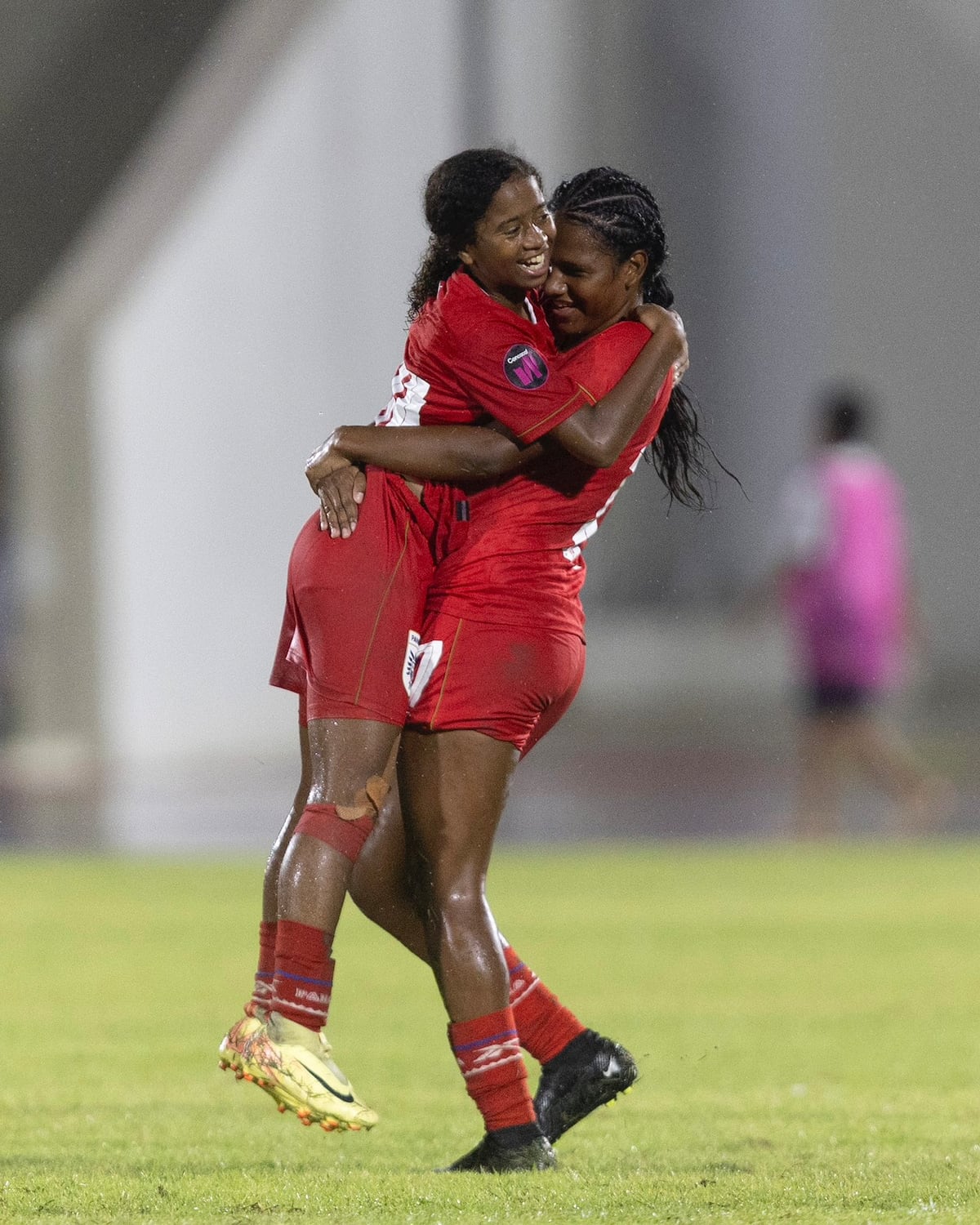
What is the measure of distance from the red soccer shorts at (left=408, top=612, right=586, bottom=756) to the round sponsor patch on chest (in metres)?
0.49

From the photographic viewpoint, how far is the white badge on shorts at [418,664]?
3861mm

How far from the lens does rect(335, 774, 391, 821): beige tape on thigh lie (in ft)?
12.3

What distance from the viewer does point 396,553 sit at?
3879mm

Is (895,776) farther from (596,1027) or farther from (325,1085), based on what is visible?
(325,1085)

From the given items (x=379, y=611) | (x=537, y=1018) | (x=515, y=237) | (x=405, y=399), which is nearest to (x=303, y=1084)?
(x=537, y=1018)

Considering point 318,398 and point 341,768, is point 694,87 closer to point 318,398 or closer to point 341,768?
point 318,398

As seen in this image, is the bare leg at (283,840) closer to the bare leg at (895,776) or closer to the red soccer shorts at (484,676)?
the red soccer shorts at (484,676)

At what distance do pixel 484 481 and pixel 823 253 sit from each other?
1710cm

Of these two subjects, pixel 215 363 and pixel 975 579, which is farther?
pixel 975 579

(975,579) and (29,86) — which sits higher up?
(29,86)

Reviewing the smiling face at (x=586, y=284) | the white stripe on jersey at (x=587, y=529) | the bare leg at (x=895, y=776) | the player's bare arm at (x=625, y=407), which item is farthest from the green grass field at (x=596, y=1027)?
the smiling face at (x=586, y=284)

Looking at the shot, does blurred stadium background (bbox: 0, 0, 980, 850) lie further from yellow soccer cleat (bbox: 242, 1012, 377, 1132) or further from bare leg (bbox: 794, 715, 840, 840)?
yellow soccer cleat (bbox: 242, 1012, 377, 1132)

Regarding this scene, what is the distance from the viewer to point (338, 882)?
3.75 metres

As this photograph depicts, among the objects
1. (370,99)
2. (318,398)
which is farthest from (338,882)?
(370,99)
